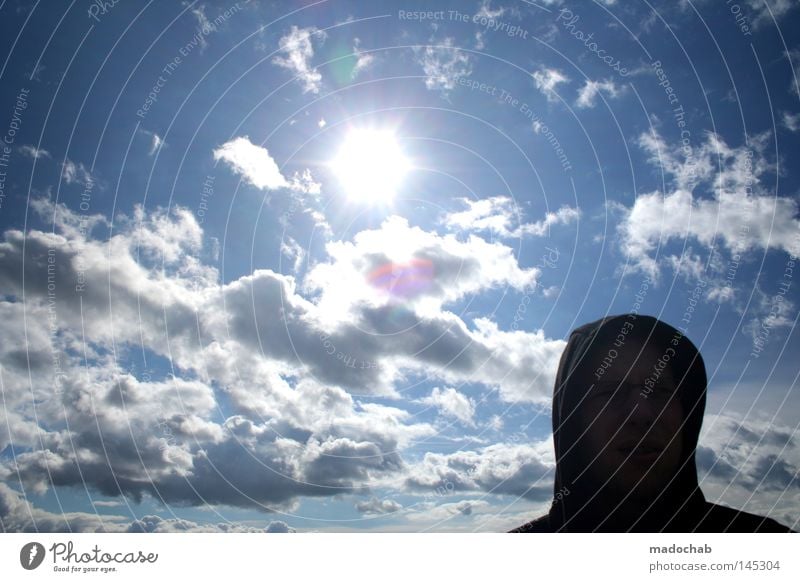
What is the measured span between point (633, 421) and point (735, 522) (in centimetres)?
441

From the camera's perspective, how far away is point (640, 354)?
748 inches

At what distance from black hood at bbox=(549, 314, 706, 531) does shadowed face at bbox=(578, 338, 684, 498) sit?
287 millimetres

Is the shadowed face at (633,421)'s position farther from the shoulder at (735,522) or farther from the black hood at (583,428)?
the shoulder at (735,522)

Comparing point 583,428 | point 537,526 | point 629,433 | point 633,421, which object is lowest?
point 537,526

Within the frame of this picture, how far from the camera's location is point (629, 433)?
18.5m

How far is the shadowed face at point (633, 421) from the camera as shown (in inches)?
718

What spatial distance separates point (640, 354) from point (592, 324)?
2.31 metres

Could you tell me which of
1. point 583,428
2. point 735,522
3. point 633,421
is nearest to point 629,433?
point 633,421

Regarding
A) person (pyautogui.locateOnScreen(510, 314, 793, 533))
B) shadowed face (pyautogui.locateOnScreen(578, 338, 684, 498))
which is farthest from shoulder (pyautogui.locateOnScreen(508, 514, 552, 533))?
shadowed face (pyautogui.locateOnScreen(578, 338, 684, 498))

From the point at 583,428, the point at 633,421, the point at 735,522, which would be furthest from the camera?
the point at 583,428

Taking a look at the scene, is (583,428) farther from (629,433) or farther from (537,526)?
(537,526)

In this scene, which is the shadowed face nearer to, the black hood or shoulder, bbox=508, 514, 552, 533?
the black hood

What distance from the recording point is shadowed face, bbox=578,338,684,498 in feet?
59.8
